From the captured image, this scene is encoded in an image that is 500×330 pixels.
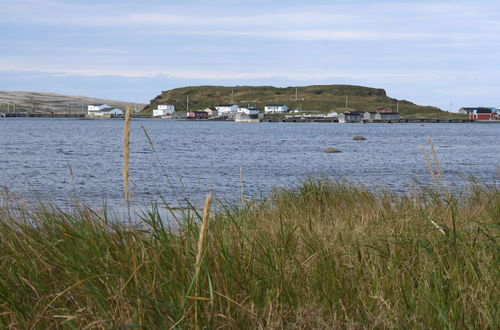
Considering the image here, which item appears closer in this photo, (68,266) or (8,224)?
(68,266)

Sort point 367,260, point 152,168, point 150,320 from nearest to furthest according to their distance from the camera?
1. point 150,320
2. point 367,260
3. point 152,168

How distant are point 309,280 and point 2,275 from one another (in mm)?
2556

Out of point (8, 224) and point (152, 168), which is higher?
point (8, 224)

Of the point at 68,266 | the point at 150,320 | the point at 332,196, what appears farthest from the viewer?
the point at 332,196

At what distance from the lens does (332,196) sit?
578 inches

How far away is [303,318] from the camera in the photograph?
461 cm

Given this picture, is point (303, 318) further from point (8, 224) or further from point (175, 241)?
point (8, 224)

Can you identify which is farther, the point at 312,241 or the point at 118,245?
the point at 312,241

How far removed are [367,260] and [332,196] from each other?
342 inches

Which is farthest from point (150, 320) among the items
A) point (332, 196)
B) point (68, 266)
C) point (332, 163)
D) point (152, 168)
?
point (332, 163)

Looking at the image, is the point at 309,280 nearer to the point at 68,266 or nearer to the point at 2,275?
the point at 68,266

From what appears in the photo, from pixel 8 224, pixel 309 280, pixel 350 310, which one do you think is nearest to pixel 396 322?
pixel 350 310

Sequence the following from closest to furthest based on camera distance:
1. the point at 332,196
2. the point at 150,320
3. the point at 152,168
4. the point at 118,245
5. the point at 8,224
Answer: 1. the point at 150,320
2. the point at 118,245
3. the point at 8,224
4. the point at 332,196
5. the point at 152,168

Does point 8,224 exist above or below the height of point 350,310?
above
